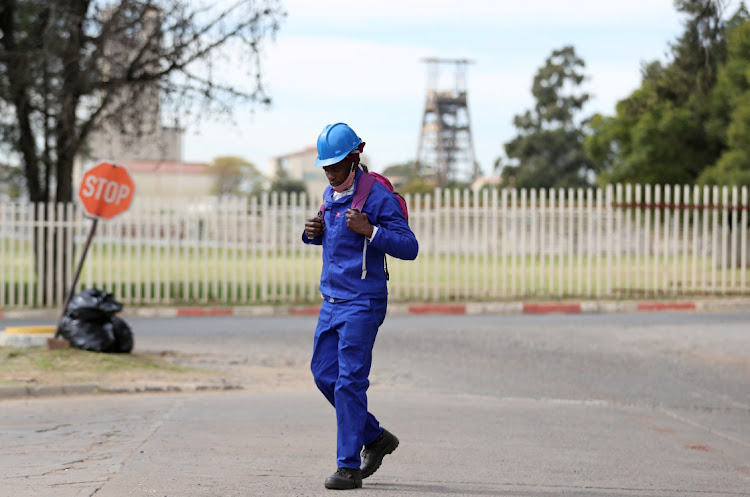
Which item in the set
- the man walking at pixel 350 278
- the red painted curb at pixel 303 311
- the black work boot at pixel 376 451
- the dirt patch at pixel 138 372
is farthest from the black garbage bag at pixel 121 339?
the red painted curb at pixel 303 311

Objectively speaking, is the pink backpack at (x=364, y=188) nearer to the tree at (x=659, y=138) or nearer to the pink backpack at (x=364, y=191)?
the pink backpack at (x=364, y=191)

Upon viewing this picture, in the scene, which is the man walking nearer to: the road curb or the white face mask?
the white face mask

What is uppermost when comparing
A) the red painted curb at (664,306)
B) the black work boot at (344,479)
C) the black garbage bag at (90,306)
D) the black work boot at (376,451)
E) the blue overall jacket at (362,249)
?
the blue overall jacket at (362,249)

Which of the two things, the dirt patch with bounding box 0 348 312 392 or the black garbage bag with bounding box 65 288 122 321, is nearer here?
the dirt patch with bounding box 0 348 312 392

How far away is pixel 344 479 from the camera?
5.62 metres

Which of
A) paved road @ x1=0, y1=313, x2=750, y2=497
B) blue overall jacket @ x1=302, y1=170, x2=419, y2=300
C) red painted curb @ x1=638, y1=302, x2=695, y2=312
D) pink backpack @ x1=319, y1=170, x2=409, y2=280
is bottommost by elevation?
paved road @ x1=0, y1=313, x2=750, y2=497

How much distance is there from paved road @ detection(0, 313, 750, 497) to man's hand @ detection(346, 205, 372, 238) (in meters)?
1.28

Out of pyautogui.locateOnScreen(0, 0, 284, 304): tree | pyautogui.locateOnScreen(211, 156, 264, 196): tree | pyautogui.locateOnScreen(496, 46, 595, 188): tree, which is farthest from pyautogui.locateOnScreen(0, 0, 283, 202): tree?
pyautogui.locateOnScreen(211, 156, 264, 196): tree

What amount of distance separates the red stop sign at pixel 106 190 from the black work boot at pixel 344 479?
272 inches

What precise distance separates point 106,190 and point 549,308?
9.83 m

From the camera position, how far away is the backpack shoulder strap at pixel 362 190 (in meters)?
5.71

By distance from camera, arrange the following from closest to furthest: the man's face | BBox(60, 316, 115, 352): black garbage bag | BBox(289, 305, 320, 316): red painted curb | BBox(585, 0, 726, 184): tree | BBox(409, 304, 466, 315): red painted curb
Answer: the man's face
BBox(60, 316, 115, 352): black garbage bag
BBox(289, 305, 320, 316): red painted curb
BBox(409, 304, 466, 315): red painted curb
BBox(585, 0, 726, 184): tree

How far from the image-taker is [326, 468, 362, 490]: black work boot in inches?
221

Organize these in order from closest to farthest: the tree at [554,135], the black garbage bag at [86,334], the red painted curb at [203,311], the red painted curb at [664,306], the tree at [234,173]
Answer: the black garbage bag at [86,334]
the red painted curb at [203,311]
the red painted curb at [664,306]
the tree at [554,135]
the tree at [234,173]
